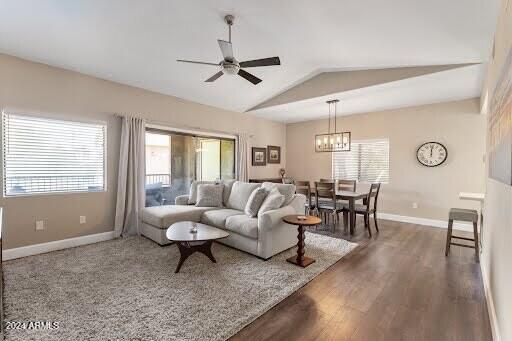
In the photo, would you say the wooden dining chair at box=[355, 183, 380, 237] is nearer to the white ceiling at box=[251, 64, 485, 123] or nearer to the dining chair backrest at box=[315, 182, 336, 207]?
the dining chair backrest at box=[315, 182, 336, 207]

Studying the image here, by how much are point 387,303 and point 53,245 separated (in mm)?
4458

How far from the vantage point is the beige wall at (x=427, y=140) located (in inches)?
190

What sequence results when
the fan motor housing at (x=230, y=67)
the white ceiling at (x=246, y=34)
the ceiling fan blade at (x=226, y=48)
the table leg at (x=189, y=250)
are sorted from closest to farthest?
1. the ceiling fan blade at (x=226, y=48)
2. the white ceiling at (x=246, y=34)
3. the fan motor housing at (x=230, y=67)
4. the table leg at (x=189, y=250)

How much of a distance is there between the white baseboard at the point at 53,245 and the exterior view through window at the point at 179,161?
1.00m

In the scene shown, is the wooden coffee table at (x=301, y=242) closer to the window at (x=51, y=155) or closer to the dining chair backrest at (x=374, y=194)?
the dining chair backrest at (x=374, y=194)

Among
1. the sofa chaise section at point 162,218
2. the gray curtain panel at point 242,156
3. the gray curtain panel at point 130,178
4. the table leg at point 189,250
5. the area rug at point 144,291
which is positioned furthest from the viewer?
the gray curtain panel at point 242,156

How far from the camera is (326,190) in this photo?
463 cm

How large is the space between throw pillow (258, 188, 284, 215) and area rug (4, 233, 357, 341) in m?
0.66

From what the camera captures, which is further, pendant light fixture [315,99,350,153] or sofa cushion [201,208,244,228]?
pendant light fixture [315,99,350,153]

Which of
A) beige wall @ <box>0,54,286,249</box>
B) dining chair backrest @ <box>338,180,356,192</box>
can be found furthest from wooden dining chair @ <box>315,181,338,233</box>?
beige wall @ <box>0,54,286,249</box>

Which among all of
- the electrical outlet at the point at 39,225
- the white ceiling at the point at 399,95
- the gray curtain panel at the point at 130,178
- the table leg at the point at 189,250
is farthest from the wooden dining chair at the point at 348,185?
the electrical outlet at the point at 39,225

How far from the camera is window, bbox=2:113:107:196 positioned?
3.37m

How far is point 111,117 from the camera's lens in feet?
13.9

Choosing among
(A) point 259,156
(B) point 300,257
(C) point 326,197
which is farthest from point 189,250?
(A) point 259,156
